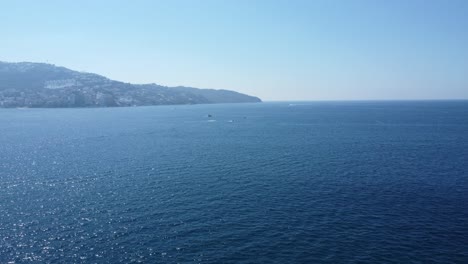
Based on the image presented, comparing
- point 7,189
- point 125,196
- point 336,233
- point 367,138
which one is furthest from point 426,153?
point 7,189

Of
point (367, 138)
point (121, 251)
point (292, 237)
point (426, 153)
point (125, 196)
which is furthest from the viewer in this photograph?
point (367, 138)

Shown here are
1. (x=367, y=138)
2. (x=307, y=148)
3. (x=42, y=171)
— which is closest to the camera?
(x=42, y=171)

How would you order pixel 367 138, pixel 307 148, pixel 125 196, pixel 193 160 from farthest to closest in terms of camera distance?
pixel 367 138
pixel 307 148
pixel 193 160
pixel 125 196

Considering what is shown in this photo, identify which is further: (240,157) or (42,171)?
(240,157)

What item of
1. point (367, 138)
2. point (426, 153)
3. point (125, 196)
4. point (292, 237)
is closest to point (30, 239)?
point (125, 196)

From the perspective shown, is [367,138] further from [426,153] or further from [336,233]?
[336,233]

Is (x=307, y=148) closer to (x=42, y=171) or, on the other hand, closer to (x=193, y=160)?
(x=193, y=160)
